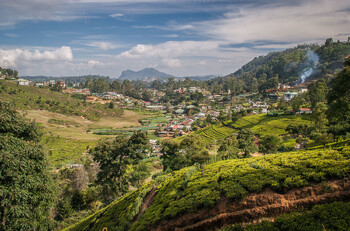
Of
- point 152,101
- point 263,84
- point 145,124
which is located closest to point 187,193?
point 145,124

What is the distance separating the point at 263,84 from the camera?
105688 mm

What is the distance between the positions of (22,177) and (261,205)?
1140 cm

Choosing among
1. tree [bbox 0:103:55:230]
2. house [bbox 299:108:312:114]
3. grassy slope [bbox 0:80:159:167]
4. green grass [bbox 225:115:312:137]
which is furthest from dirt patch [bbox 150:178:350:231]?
house [bbox 299:108:312:114]

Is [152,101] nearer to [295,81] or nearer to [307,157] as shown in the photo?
[295,81]

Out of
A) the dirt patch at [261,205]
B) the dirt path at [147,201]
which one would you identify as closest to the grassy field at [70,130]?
the dirt path at [147,201]

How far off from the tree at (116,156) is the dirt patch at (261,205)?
1292cm

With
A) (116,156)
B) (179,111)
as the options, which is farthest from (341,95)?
(179,111)

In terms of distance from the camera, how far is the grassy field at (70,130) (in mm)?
43562

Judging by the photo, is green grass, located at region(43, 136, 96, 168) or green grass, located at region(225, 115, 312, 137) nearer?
green grass, located at region(43, 136, 96, 168)

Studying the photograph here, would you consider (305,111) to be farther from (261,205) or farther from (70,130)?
(70,130)

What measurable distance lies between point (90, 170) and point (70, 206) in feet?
32.3

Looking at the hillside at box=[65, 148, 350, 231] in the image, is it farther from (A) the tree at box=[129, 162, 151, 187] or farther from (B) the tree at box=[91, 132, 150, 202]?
(A) the tree at box=[129, 162, 151, 187]

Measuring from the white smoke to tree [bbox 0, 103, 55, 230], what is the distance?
13052 centimetres

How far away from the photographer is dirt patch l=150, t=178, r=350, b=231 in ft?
21.7
